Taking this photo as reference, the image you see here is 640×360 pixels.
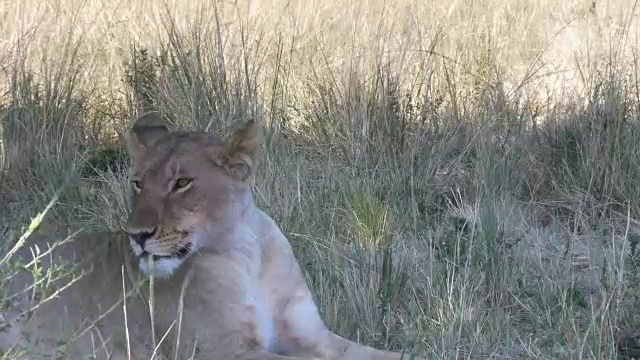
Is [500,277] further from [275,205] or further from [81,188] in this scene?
[81,188]

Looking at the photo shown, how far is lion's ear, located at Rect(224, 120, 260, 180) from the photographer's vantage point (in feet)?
10.5

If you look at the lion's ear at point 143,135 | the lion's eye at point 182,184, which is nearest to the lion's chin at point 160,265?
A: the lion's eye at point 182,184

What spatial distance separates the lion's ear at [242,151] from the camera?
3.21 m

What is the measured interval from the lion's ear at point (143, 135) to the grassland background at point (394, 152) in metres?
0.82

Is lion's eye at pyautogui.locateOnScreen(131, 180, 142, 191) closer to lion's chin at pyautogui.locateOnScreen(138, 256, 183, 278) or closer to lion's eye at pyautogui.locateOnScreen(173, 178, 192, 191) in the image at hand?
lion's eye at pyautogui.locateOnScreen(173, 178, 192, 191)

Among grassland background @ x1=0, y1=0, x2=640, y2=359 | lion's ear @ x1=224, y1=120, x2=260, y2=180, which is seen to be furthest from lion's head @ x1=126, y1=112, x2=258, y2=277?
grassland background @ x1=0, y1=0, x2=640, y2=359

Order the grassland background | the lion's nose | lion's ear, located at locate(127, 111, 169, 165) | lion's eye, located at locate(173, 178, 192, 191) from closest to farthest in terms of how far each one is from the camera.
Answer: the lion's nose < lion's eye, located at locate(173, 178, 192, 191) < lion's ear, located at locate(127, 111, 169, 165) < the grassland background

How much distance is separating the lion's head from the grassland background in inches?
28.3

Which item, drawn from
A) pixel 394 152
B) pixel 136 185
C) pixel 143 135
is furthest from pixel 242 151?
pixel 394 152

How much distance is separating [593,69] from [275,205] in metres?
2.18

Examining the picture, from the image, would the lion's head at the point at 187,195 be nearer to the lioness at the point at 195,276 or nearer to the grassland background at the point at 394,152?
the lioness at the point at 195,276

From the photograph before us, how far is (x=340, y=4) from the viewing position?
758 cm

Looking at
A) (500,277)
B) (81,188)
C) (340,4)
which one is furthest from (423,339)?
(340,4)

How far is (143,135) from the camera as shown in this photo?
11.5 ft
